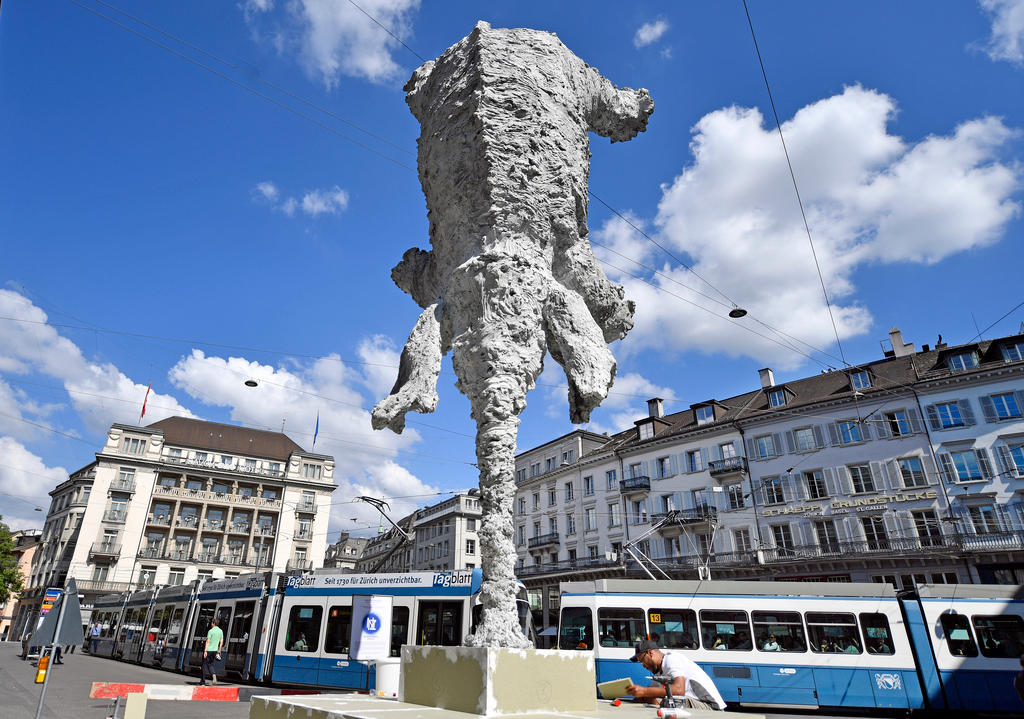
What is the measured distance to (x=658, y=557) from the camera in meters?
32.8

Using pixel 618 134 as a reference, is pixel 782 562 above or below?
below

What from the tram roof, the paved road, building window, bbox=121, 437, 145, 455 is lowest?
the paved road

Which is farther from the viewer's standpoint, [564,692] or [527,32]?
[527,32]

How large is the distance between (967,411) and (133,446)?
53.7 meters

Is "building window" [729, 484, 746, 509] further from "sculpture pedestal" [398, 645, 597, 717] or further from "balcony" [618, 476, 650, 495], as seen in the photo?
"sculpture pedestal" [398, 645, 597, 717]

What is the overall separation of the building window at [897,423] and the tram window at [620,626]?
20717 mm

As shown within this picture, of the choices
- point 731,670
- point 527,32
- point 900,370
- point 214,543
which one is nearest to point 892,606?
point 731,670

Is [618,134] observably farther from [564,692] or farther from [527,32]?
[564,692]

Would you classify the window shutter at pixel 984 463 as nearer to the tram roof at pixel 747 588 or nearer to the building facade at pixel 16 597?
the tram roof at pixel 747 588

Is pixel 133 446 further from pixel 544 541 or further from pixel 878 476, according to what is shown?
pixel 878 476

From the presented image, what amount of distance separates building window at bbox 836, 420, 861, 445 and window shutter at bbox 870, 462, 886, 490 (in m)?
1.41

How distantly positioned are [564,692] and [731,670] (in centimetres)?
1133

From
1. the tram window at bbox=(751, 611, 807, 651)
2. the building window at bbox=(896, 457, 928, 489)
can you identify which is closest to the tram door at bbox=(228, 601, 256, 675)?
the tram window at bbox=(751, 611, 807, 651)

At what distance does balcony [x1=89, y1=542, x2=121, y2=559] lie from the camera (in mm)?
42188
